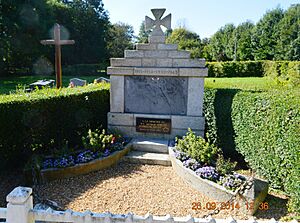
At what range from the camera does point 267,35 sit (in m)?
41.7

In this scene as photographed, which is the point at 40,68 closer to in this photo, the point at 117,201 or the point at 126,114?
the point at 126,114

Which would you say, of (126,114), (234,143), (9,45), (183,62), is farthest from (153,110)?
(9,45)

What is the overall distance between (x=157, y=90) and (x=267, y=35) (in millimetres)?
39674

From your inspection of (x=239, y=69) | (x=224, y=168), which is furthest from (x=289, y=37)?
(x=224, y=168)

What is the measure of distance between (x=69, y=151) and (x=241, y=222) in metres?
4.85

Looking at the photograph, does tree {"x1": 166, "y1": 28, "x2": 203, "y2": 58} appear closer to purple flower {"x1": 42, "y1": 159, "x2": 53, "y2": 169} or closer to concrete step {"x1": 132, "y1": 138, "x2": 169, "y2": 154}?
concrete step {"x1": 132, "y1": 138, "x2": 169, "y2": 154}

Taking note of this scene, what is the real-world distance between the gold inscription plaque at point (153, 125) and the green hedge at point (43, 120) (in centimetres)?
119

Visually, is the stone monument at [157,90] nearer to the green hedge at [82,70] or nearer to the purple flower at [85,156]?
the purple flower at [85,156]

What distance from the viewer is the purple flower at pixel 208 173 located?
16.9 ft

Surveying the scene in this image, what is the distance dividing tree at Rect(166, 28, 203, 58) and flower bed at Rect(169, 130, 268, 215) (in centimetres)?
2939

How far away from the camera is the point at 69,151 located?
6215 mm

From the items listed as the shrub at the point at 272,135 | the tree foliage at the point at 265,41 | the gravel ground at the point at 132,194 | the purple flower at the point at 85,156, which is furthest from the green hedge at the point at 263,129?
the tree foliage at the point at 265,41

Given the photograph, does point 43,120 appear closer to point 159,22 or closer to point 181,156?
point 181,156
